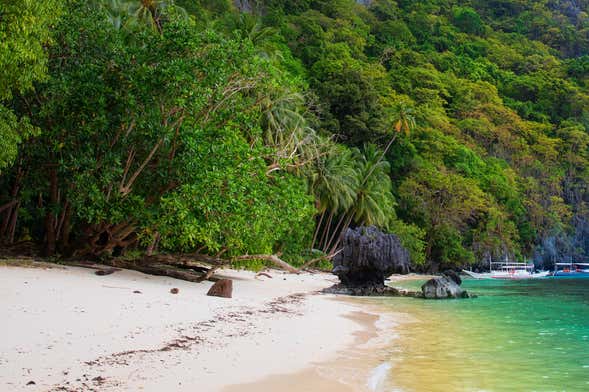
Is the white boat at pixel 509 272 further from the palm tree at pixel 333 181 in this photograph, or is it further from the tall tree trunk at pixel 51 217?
the tall tree trunk at pixel 51 217

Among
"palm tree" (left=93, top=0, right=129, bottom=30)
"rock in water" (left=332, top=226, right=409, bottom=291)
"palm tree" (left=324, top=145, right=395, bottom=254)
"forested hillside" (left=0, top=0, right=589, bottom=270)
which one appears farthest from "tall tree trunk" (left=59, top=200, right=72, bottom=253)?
"palm tree" (left=324, top=145, right=395, bottom=254)

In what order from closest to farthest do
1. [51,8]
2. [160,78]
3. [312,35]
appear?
[51,8], [160,78], [312,35]

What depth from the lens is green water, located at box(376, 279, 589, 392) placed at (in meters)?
6.76

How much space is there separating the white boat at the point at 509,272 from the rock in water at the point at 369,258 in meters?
28.9

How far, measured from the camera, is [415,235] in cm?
4238

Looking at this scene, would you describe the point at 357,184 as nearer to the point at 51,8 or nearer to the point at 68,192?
the point at 68,192

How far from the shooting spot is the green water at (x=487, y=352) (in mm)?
6758

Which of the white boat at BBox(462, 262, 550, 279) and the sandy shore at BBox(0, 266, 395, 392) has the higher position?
the white boat at BBox(462, 262, 550, 279)

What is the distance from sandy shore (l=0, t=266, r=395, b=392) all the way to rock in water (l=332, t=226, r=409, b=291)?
25.2 ft

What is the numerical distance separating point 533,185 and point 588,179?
8682mm

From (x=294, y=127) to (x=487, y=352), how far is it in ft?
74.4

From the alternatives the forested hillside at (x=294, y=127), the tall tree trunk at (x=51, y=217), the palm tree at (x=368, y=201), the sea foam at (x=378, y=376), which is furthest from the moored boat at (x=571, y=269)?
the sea foam at (x=378, y=376)

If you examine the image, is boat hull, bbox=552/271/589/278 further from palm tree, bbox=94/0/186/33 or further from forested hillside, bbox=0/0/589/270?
palm tree, bbox=94/0/186/33

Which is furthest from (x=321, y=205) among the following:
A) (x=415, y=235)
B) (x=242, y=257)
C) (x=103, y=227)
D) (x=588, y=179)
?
(x=588, y=179)
